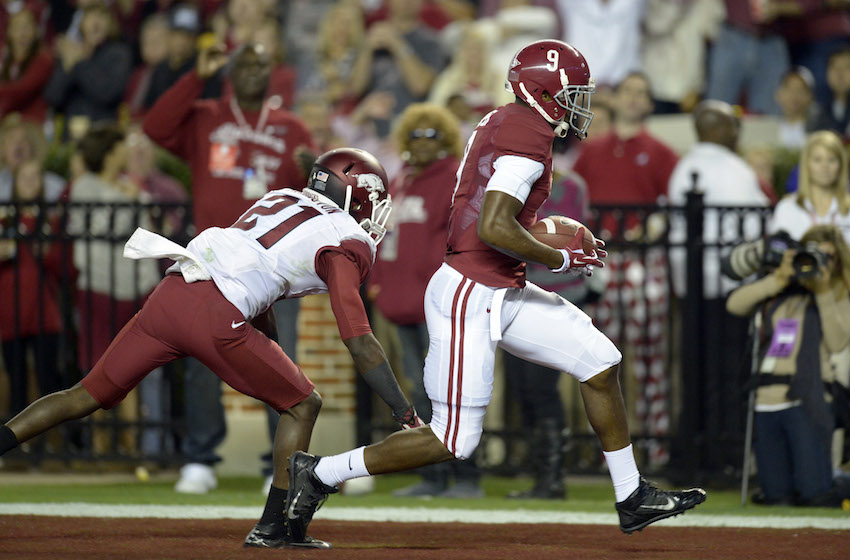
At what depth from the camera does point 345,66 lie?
13.2 metres

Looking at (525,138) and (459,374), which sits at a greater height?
(525,138)

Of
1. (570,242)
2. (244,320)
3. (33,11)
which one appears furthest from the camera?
(33,11)

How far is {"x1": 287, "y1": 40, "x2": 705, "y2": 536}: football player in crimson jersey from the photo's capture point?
19.7 feet

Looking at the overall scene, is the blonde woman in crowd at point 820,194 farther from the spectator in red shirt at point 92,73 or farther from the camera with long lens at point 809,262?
the spectator in red shirt at point 92,73

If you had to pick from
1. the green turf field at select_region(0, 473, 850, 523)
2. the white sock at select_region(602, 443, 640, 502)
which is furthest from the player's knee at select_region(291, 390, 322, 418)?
the green turf field at select_region(0, 473, 850, 523)

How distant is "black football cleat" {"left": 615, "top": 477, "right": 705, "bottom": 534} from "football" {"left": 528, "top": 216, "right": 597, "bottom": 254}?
1107mm

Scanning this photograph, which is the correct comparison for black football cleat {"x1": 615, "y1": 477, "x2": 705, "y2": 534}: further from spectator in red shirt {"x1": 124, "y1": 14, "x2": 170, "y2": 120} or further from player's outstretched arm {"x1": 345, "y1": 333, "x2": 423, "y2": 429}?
spectator in red shirt {"x1": 124, "y1": 14, "x2": 170, "y2": 120}

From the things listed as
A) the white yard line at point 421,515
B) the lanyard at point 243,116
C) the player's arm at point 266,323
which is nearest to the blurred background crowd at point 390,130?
the lanyard at point 243,116

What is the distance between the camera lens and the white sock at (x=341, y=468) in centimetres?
597

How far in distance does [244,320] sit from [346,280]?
20.2 inches

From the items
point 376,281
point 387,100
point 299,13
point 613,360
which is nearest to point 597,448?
point 376,281

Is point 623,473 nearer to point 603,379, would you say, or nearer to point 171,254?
point 603,379

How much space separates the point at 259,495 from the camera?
8742 millimetres

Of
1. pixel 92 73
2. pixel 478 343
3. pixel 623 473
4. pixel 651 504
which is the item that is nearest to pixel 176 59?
pixel 92 73
